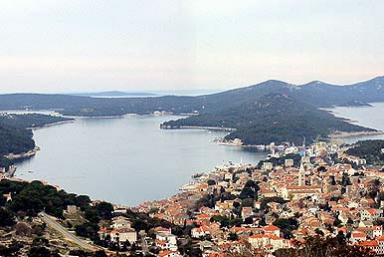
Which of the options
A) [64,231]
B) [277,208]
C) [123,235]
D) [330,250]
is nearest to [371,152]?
[277,208]

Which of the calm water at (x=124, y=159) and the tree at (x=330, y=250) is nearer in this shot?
the tree at (x=330, y=250)

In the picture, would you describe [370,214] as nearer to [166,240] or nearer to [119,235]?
[166,240]

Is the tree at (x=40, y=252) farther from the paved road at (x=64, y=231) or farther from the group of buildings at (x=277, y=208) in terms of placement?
the group of buildings at (x=277, y=208)

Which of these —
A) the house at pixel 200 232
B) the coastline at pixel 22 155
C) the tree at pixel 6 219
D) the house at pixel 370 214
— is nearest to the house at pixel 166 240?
the house at pixel 200 232

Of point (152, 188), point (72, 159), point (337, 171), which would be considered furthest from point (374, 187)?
point (72, 159)

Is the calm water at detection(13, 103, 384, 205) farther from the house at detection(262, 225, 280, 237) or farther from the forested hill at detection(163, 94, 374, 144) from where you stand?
the house at detection(262, 225, 280, 237)
